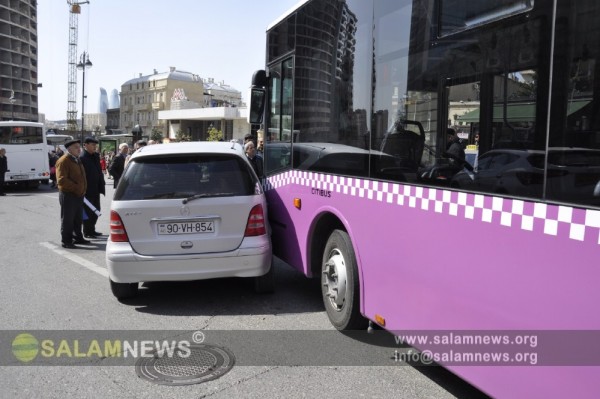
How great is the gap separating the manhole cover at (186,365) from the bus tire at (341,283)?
1.04 meters

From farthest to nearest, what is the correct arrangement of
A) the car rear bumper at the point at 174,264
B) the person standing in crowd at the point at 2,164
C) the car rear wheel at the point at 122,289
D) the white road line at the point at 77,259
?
the person standing in crowd at the point at 2,164 → the white road line at the point at 77,259 → the car rear wheel at the point at 122,289 → the car rear bumper at the point at 174,264

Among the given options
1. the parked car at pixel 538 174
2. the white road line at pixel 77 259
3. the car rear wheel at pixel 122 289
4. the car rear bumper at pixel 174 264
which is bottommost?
the white road line at pixel 77 259

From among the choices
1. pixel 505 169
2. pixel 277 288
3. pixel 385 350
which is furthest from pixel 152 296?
pixel 505 169

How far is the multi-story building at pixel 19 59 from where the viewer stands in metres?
98.2

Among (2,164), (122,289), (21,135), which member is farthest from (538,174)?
(21,135)

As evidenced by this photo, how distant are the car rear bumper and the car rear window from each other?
0.58 m

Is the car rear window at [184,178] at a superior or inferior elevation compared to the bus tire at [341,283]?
superior

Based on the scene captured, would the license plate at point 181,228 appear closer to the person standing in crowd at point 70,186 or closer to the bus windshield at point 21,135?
the person standing in crowd at point 70,186

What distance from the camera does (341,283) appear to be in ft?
14.5

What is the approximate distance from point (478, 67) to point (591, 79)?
2.33ft

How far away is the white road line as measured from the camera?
710 centimetres

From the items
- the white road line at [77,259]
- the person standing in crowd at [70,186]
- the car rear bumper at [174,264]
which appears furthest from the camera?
the person standing in crowd at [70,186]

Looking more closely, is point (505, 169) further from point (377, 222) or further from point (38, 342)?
point (38, 342)

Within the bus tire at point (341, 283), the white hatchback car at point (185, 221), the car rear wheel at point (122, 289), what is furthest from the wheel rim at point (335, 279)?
the car rear wheel at point (122, 289)
